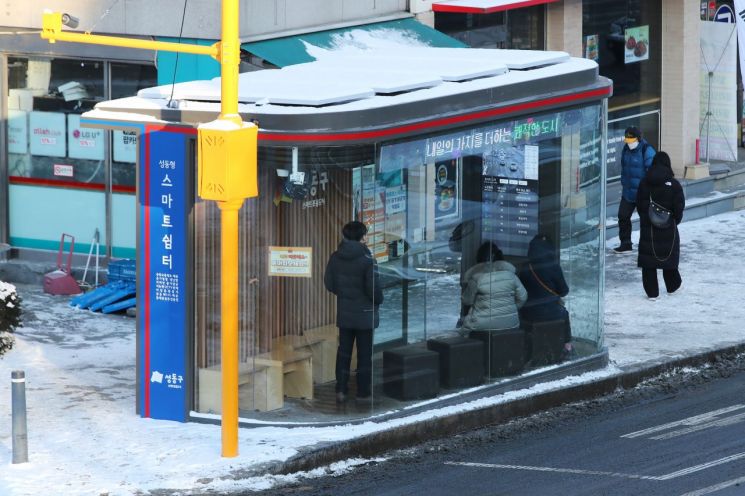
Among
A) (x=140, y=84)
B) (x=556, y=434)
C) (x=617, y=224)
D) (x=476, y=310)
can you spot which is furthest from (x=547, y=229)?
(x=617, y=224)

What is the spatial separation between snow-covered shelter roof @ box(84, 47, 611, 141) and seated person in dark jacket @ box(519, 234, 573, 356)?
1.45m

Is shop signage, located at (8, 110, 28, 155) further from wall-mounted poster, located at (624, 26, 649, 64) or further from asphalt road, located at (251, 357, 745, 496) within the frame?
wall-mounted poster, located at (624, 26, 649, 64)

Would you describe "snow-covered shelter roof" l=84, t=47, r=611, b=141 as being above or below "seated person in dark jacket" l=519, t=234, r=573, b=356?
above

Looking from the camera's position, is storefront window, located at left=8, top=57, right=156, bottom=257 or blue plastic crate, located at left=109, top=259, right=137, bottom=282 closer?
blue plastic crate, located at left=109, top=259, right=137, bottom=282

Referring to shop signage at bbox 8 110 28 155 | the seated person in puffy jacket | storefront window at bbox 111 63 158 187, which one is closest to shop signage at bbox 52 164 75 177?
shop signage at bbox 8 110 28 155

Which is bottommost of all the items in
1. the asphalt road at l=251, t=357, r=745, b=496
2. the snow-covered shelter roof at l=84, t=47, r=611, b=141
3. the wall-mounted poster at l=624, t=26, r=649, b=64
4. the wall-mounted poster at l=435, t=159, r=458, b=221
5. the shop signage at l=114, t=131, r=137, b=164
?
the asphalt road at l=251, t=357, r=745, b=496

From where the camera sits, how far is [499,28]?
2281 centimetres

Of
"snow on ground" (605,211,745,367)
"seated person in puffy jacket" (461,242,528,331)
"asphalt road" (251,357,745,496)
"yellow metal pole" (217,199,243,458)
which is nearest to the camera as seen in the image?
"asphalt road" (251,357,745,496)

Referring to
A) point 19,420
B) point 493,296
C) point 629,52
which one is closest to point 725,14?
point 629,52

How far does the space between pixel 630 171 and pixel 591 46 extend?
12.6 ft

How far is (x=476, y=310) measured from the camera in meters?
14.7

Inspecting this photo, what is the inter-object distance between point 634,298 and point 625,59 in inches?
293

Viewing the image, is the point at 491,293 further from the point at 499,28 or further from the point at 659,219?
the point at 499,28

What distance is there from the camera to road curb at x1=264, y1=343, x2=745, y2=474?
496 inches
